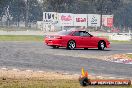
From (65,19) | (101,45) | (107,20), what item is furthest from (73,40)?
(107,20)

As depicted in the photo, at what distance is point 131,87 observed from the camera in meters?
10.2

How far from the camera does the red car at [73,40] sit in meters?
26.2

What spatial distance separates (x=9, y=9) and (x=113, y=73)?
3984 inches

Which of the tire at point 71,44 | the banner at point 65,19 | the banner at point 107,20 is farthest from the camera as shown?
the banner at point 107,20

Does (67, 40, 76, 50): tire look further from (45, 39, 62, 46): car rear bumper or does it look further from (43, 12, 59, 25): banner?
(43, 12, 59, 25): banner

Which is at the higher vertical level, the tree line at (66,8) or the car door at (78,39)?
the tree line at (66,8)

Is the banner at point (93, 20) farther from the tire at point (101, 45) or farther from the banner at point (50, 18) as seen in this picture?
the tire at point (101, 45)

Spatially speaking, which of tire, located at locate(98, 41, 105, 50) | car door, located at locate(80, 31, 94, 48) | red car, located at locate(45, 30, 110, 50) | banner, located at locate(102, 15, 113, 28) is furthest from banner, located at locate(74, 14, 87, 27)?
car door, located at locate(80, 31, 94, 48)

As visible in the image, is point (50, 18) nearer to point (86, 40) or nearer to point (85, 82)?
point (86, 40)

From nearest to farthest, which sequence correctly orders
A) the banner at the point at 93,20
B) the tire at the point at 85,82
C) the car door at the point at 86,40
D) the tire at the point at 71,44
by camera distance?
the tire at the point at 85,82 → the tire at the point at 71,44 → the car door at the point at 86,40 → the banner at the point at 93,20

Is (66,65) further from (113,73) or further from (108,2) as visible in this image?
(108,2)

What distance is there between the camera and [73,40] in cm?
2648

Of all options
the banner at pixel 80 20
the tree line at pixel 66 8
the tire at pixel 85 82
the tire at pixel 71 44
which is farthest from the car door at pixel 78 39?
the tree line at pixel 66 8

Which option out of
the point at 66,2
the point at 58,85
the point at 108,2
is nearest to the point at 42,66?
the point at 58,85
